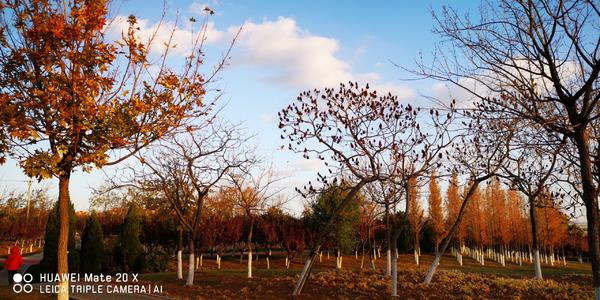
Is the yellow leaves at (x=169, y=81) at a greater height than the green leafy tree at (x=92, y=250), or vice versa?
→ the yellow leaves at (x=169, y=81)

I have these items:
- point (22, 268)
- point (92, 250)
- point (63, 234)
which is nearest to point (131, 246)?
point (92, 250)

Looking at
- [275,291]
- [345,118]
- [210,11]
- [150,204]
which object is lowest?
[275,291]

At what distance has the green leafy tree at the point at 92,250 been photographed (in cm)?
2463

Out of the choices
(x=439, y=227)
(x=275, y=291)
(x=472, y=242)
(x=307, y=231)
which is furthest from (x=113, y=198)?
(x=275, y=291)

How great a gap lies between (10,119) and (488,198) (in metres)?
43.6

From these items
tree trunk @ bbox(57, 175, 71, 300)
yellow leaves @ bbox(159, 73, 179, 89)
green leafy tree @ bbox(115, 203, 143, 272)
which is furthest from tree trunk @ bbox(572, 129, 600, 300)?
green leafy tree @ bbox(115, 203, 143, 272)

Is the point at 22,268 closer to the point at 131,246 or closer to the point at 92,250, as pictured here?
the point at 92,250

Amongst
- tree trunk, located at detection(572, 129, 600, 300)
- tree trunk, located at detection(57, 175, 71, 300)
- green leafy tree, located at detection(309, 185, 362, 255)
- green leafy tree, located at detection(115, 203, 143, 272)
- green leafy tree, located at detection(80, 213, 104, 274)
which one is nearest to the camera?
tree trunk, located at detection(572, 129, 600, 300)

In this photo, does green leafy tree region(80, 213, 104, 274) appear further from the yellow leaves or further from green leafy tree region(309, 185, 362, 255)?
the yellow leaves

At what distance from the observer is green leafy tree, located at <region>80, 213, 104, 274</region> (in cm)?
2463

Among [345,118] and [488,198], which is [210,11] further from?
[488,198]

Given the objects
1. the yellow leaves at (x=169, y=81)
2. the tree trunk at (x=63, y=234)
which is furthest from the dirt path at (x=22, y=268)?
the yellow leaves at (x=169, y=81)

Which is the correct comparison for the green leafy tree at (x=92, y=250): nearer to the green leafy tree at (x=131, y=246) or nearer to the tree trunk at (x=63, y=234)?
the green leafy tree at (x=131, y=246)

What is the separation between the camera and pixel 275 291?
42.5ft
